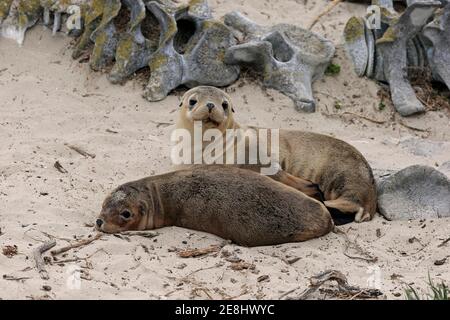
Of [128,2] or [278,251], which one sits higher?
[128,2]

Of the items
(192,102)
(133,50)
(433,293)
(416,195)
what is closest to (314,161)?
(416,195)

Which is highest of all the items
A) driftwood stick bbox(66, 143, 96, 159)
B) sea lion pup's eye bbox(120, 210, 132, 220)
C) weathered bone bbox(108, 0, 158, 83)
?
weathered bone bbox(108, 0, 158, 83)

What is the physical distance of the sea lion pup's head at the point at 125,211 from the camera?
641 centimetres

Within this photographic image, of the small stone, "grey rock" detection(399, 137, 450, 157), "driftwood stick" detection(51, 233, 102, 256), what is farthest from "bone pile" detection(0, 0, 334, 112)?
the small stone

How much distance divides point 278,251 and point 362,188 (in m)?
1.17

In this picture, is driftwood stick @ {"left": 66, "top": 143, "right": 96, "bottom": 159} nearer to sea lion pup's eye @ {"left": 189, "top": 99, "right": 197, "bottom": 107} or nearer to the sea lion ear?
sea lion pup's eye @ {"left": 189, "top": 99, "right": 197, "bottom": 107}

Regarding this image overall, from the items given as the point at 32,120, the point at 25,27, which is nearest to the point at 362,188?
the point at 32,120

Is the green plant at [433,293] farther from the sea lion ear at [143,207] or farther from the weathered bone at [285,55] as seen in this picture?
the weathered bone at [285,55]

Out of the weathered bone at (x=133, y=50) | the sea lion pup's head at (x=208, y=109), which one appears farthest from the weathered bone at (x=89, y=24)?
the sea lion pup's head at (x=208, y=109)

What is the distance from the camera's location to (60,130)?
8.15m

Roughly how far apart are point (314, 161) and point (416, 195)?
0.87 m

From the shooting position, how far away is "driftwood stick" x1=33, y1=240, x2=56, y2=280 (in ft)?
17.8
